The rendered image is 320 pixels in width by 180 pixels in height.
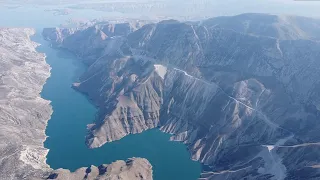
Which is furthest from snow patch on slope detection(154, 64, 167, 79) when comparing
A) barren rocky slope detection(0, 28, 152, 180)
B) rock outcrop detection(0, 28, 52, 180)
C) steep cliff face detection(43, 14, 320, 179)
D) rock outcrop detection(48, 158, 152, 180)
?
rock outcrop detection(48, 158, 152, 180)

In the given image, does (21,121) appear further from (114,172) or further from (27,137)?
(114,172)

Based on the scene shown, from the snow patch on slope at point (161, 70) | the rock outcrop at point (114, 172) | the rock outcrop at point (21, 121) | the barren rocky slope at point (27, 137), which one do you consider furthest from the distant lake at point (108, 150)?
the snow patch on slope at point (161, 70)

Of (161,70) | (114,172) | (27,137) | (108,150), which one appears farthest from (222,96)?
(27,137)

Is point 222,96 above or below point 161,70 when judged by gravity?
below

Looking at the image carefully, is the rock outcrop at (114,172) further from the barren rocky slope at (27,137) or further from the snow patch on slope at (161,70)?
the snow patch on slope at (161,70)

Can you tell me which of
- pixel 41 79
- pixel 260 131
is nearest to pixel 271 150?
pixel 260 131
